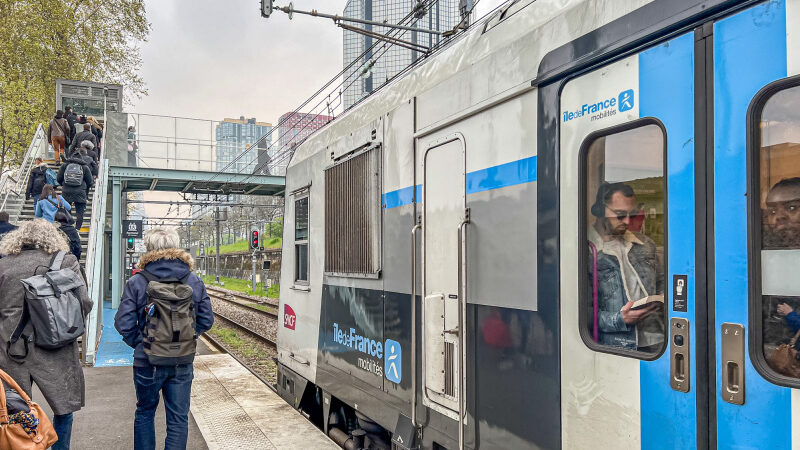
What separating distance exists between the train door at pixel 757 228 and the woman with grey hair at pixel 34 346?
4105mm

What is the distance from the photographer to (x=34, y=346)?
13.7 ft

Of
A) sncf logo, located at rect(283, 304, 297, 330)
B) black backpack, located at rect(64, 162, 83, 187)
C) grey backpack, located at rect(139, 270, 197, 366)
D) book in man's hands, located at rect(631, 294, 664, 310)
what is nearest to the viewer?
book in man's hands, located at rect(631, 294, 664, 310)

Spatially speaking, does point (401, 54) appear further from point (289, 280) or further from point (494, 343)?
point (494, 343)

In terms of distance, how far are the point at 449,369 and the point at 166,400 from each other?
2221 millimetres

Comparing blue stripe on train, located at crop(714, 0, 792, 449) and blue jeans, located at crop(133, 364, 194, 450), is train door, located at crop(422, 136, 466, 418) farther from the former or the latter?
blue jeans, located at crop(133, 364, 194, 450)

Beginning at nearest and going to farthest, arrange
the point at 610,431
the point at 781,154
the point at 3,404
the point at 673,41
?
the point at 781,154
the point at 673,41
the point at 610,431
the point at 3,404

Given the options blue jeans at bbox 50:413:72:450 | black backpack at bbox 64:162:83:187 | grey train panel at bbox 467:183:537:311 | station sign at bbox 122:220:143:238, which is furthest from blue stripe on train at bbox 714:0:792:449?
station sign at bbox 122:220:143:238

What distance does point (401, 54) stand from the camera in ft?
43.9

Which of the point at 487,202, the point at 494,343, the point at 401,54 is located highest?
the point at 401,54

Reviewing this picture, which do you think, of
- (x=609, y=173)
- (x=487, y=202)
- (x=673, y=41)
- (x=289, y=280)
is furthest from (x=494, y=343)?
(x=289, y=280)

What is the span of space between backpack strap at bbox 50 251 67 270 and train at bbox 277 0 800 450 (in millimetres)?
2225

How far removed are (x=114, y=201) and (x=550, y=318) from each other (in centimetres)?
2035

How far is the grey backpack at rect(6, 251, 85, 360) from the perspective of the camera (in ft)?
13.5

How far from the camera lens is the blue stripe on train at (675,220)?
2184mm
